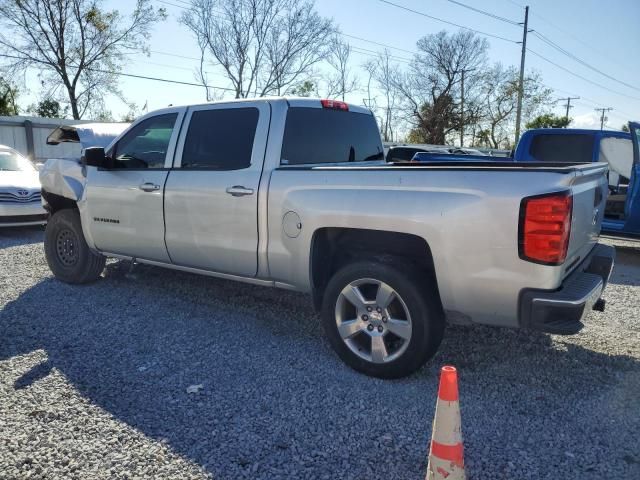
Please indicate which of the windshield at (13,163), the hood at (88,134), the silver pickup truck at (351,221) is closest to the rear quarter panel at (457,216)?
the silver pickup truck at (351,221)

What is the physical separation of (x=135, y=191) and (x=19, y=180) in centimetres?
586

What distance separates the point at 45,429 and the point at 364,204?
7.56ft

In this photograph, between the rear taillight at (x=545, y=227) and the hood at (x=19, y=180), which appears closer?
the rear taillight at (x=545, y=227)

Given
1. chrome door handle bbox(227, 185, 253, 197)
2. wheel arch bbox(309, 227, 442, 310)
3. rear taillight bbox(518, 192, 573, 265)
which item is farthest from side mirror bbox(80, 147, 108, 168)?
rear taillight bbox(518, 192, 573, 265)

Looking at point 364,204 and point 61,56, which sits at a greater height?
point 61,56

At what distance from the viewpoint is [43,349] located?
13.3ft

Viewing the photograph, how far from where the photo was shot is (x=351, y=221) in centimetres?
355

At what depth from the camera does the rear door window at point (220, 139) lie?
4.30 m

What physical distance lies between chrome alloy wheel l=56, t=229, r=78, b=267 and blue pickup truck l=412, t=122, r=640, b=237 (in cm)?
534

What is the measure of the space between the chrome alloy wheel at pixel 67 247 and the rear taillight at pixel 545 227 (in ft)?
15.5

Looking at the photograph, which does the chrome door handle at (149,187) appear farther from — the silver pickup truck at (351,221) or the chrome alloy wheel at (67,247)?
the chrome alloy wheel at (67,247)

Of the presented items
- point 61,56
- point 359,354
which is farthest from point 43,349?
point 61,56

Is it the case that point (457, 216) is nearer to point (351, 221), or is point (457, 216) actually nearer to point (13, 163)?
point (351, 221)

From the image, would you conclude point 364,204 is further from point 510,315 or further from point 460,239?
point 510,315
